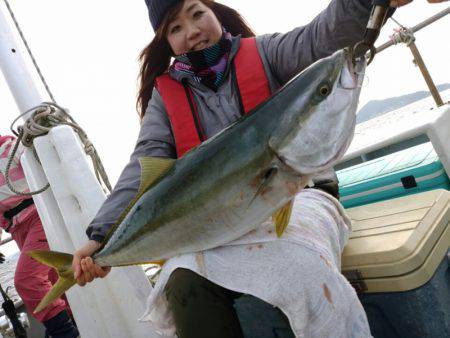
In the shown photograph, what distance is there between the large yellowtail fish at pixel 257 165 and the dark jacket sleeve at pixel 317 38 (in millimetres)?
468

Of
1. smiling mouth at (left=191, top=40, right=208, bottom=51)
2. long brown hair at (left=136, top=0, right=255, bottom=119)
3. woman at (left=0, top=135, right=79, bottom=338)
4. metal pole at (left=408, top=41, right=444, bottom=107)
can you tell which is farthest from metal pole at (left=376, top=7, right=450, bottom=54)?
woman at (left=0, top=135, right=79, bottom=338)

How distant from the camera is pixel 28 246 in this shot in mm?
4613

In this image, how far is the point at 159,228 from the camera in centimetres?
175

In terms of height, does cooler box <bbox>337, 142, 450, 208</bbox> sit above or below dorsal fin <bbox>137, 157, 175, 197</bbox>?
below

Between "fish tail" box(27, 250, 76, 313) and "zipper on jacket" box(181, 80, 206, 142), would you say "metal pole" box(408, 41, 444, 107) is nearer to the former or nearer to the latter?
"zipper on jacket" box(181, 80, 206, 142)

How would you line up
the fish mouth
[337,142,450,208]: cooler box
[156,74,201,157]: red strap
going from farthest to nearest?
1. [337,142,450,208]: cooler box
2. [156,74,201,157]: red strap
3. the fish mouth

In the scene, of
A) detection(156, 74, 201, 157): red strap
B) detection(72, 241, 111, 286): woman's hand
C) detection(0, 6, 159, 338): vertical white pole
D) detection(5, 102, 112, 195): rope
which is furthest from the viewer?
detection(5, 102, 112, 195): rope

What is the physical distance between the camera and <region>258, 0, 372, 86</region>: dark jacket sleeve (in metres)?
1.78

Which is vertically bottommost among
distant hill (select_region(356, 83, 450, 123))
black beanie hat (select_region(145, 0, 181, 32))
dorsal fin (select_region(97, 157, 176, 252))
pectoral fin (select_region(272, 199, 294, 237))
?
distant hill (select_region(356, 83, 450, 123))

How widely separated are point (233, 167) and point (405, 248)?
34.3 inches

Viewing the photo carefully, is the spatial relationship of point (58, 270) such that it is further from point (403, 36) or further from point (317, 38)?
point (403, 36)

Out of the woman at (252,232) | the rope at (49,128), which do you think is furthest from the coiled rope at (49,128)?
the woman at (252,232)

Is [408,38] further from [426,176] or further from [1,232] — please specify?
[1,232]

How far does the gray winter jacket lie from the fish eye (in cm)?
56
